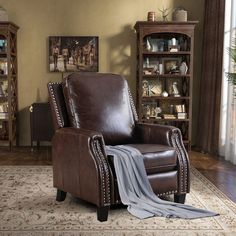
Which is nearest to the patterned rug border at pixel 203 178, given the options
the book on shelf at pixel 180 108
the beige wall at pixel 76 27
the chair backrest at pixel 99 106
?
the chair backrest at pixel 99 106

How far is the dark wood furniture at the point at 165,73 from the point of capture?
19.1 feet

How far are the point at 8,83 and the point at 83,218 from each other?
3332 millimetres

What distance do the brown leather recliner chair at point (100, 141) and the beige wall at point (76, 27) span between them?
250cm

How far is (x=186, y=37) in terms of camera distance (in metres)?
6.07

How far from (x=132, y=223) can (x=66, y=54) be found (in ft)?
12.4

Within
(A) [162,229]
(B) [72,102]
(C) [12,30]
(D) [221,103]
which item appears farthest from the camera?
(C) [12,30]

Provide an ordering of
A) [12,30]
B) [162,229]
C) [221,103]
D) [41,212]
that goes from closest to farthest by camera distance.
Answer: [162,229], [41,212], [221,103], [12,30]

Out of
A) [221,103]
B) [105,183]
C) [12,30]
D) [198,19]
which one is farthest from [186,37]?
[105,183]

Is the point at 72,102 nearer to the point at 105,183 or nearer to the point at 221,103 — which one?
the point at 105,183

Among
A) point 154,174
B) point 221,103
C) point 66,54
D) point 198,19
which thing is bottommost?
point 154,174

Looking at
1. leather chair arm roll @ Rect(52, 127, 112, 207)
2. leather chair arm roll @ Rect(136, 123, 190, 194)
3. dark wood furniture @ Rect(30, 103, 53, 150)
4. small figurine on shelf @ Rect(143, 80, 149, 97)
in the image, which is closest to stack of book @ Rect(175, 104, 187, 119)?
small figurine on shelf @ Rect(143, 80, 149, 97)

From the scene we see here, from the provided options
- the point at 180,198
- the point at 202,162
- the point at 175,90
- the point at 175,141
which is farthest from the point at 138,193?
the point at 175,90

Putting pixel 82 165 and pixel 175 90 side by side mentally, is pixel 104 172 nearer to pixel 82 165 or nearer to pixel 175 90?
pixel 82 165

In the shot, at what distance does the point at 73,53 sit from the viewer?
625 centimetres
